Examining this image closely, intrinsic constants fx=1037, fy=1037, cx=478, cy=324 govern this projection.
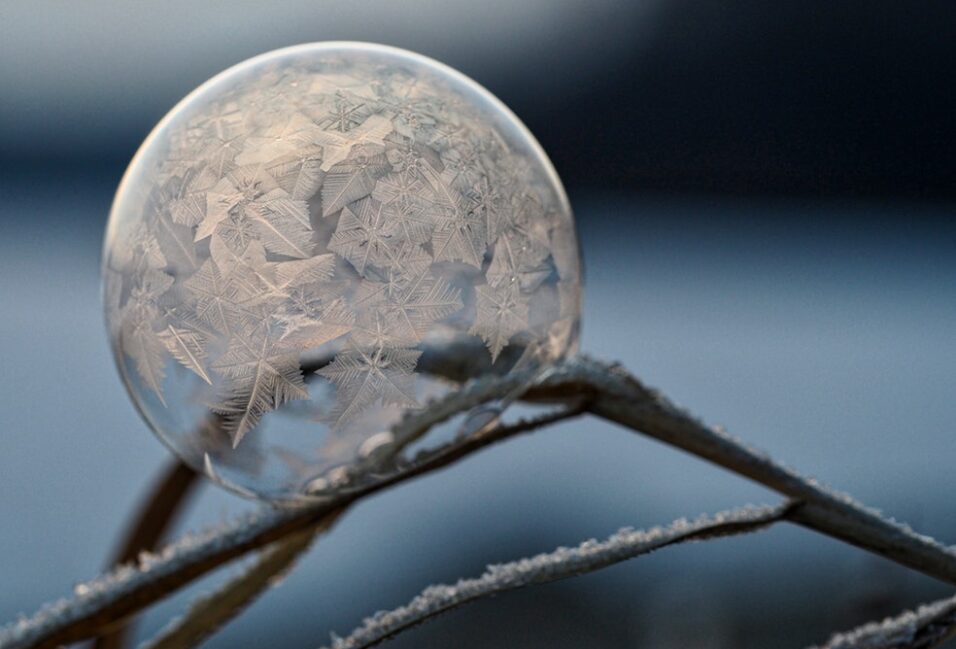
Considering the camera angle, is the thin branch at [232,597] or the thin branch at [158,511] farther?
the thin branch at [158,511]

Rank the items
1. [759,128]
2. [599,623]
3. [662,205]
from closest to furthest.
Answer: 1. [599,623]
2. [759,128]
3. [662,205]

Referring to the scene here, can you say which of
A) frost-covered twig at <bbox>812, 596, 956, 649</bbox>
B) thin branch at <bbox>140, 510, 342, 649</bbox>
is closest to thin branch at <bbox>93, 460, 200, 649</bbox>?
thin branch at <bbox>140, 510, 342, 649</bbox>

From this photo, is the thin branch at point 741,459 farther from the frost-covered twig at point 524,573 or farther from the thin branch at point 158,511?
the thin branch at point 158,511

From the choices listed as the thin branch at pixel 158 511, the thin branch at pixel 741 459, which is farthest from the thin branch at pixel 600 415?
the thin branch at pixel 158 511

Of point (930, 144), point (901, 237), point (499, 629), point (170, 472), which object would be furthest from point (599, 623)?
point (901, 237)

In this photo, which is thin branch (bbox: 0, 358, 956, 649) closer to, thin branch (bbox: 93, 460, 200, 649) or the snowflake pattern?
the snowflake pattern

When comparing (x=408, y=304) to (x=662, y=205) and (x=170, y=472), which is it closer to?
(x=170, y=472)

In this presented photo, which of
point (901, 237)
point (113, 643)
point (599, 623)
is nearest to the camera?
point (113, 643)
